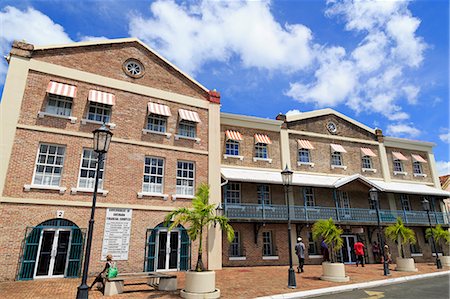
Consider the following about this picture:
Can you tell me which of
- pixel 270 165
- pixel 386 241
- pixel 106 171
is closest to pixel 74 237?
pixel 106 171

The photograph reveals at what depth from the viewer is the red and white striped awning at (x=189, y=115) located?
53.7 feet

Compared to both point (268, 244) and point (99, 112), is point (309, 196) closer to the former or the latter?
point (268, 244)

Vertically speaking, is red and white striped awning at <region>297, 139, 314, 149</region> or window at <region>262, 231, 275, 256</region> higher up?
red and white striped awning at <region>297, 139, 314, 149</region>

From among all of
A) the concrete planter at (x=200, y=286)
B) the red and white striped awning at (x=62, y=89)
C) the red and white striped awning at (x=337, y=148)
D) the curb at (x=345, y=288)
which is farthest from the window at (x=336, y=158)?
the red and white striped awning at (x=62, y=89)

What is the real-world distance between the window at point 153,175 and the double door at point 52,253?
4.02 meters

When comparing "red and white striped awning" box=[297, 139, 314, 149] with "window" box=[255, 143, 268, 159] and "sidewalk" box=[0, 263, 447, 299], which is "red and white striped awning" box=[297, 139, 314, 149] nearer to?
"window" box=[255, 143, 268, 159]

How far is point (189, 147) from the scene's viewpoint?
16.4 meters

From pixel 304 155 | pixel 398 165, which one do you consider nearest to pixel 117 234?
pixel 304 155

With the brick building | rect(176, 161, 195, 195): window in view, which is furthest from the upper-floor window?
rect(176, 161, 195, 195): window

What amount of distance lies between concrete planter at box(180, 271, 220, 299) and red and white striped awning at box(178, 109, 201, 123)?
9211 millimetres

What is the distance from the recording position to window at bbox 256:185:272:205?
18.9m

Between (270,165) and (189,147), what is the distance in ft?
20.8

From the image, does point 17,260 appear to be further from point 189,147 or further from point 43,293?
point 189,147

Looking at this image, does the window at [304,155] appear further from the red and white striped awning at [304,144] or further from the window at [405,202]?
the window at [405,202]
